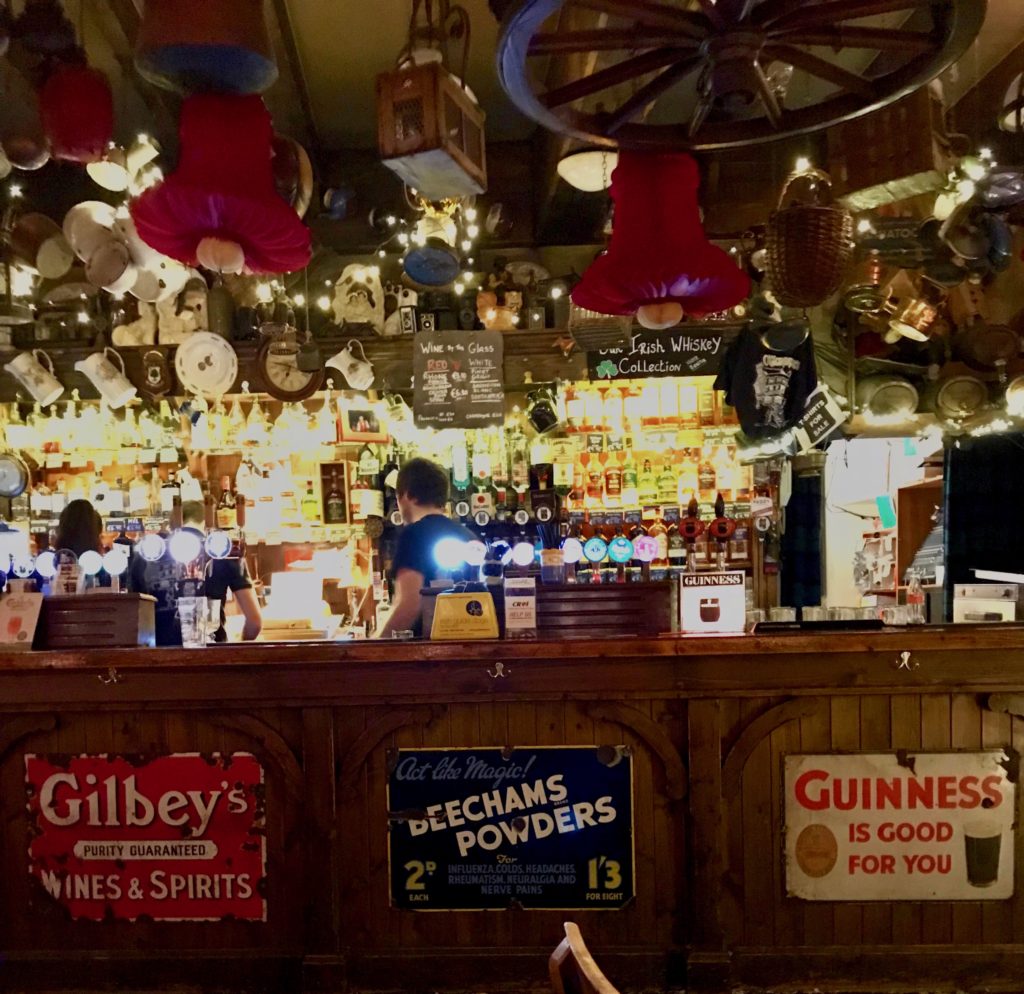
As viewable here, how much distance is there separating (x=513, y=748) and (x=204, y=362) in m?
3.18

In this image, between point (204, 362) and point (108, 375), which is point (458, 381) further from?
point (108, 375)

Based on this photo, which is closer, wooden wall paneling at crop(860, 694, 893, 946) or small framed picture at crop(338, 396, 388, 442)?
wooden wall paneling at crop(860, 694, 893, 946)

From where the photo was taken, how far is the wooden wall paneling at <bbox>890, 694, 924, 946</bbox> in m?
3.23

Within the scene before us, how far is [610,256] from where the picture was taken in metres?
2.62

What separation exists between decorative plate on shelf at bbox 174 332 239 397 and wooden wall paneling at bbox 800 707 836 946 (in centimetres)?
380

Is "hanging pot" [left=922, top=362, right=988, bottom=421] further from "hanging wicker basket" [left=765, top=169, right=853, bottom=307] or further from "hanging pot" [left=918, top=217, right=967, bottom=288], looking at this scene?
"hanging wicker basket" [left=765, top=169, right=853, bottom=307]

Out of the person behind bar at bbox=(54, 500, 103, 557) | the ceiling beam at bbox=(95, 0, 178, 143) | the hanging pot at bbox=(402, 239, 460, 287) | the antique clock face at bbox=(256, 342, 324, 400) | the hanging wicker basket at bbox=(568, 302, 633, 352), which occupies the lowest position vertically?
the person behind bar at bbox=(54, 500, 103, 557)

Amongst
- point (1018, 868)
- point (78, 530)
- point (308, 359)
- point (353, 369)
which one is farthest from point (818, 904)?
point (78, 530)

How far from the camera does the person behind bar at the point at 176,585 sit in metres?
3.92

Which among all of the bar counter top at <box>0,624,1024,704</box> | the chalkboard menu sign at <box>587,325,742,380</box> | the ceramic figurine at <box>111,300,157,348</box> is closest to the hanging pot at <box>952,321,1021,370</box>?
the chalkboard menu sign at <box>587,325,742,380</box>

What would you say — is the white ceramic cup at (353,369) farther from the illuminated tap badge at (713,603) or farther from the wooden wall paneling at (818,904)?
the wooden wall paneling at (818,904)

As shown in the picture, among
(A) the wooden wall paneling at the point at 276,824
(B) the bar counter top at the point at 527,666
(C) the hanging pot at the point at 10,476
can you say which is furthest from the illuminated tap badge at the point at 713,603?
(C) the hanging pot at the point at 10,476

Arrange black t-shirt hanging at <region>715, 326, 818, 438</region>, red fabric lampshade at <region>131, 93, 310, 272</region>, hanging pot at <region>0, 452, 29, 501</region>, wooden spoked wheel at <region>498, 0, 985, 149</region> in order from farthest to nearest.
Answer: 1. hanging pot at <region>0, 452, 29, 501</region>
2. black t-shirt hanging at <region>715, 326, 818, 438</region>
3. red fabric lampshade at <region>131, 93, 310, 272</region>
4. wooden spoked wheel at <region>498, 0, 985, 149</region>

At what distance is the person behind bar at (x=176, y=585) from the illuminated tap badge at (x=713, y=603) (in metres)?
2.21
